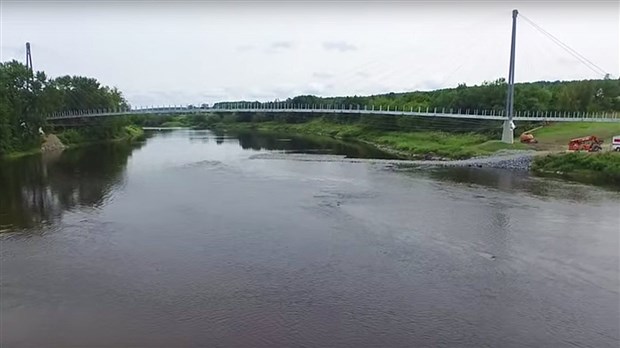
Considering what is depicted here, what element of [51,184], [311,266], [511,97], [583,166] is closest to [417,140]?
[511,97]

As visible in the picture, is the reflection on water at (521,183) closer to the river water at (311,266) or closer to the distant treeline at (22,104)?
the river water at (311,266)

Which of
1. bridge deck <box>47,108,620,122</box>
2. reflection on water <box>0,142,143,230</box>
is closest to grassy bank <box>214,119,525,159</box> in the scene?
bridge deck <box>47,108,620,122</box>

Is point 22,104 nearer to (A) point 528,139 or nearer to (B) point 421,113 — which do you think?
(B) point 421,113

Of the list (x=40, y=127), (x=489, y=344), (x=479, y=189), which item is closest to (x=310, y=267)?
(x=489, y=344)

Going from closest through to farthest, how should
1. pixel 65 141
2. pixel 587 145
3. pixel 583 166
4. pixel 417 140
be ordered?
pixel 583 166 < pixel 587 145 < pixel 417 140 < pixel 65 141

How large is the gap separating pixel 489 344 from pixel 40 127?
27211 mm

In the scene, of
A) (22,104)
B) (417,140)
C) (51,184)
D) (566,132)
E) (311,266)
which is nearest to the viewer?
(311,266)

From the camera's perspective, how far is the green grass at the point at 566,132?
2100 centimetres

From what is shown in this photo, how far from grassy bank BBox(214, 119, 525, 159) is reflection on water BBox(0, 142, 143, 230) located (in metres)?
13.4

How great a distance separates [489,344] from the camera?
5320 mm

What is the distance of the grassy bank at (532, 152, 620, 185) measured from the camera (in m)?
15.4

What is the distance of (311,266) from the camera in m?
7.53

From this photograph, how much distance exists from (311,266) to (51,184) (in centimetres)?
1072

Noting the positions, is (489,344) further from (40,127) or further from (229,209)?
(40,127)
